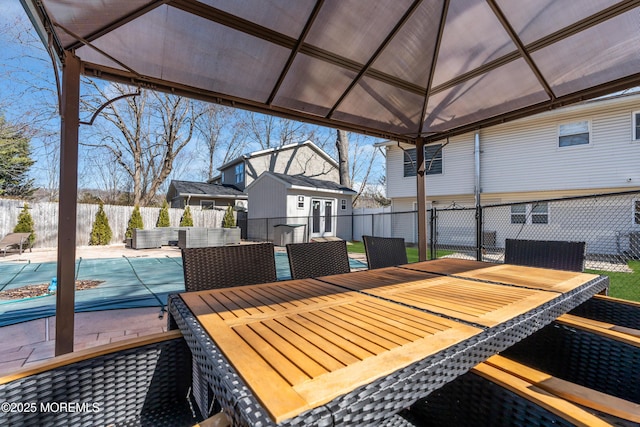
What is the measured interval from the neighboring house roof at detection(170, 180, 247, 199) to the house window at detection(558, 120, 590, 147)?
14317mm

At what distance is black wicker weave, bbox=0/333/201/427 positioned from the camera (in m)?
0.97

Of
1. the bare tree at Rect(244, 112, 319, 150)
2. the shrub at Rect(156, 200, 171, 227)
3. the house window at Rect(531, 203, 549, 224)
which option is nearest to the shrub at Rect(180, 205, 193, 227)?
the shrub at Rect(156, 200, 171, 227)

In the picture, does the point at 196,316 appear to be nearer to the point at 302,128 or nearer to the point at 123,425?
the point at 123,425

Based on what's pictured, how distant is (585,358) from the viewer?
4.95ft

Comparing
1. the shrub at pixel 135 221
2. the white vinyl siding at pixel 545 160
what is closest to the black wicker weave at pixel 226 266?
the white vinyl siding at pixel 545 160

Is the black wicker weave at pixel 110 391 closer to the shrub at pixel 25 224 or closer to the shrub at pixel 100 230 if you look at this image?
the shrub at pixel 25 224

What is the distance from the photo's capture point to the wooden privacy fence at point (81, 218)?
10297mm

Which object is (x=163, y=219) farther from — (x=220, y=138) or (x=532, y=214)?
(x=532, y=214)

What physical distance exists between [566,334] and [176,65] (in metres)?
3.21

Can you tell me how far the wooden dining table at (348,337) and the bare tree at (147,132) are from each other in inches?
687

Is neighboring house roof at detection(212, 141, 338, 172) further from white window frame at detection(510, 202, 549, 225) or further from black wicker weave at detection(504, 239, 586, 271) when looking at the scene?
black wicker weave at detection(504, 239, 586, 271)

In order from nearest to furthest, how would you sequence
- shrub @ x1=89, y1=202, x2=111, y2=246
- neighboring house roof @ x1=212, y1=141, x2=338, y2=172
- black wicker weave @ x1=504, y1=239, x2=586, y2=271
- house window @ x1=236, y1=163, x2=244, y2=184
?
black wicker weave @ x1=504, y1=239, x2=586, y2=271 → shrub @ x1=89, y1=202, x2=111, y2=246 → neighboring house roof @ x1=212, y1=141, x2=338, y2=172 → house window @ x1=236, y1=163, x2=244, y2=184

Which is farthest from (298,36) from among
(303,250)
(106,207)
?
(106,207)

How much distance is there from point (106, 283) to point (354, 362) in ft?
18.4
